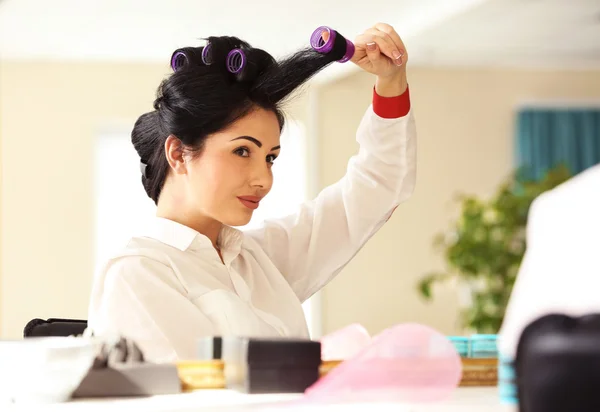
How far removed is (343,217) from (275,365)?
67 cm

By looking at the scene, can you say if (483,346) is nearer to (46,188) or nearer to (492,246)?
(492,246)

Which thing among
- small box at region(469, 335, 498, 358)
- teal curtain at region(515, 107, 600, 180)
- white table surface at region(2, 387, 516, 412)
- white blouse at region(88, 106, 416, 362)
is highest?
teal curtain at region(515, 107, 600, 180)

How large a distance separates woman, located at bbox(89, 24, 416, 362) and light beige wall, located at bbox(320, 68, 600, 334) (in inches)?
179

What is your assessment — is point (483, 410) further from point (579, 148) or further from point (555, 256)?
point (579, 148)

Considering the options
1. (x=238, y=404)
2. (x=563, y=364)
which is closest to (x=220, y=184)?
(x=238, y=404)

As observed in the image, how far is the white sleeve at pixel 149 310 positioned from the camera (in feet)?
3.58

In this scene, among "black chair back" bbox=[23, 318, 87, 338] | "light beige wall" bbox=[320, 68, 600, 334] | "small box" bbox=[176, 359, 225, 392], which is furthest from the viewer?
"light beige wall" bbox=[320, 68, 600, 334]

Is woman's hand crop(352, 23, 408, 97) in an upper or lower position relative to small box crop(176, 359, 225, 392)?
upper

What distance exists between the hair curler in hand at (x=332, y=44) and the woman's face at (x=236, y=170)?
0.13 metres

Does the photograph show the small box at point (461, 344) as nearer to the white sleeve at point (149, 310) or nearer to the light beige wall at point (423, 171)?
the white sleeve at point (149, 310)

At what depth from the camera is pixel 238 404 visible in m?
0.79

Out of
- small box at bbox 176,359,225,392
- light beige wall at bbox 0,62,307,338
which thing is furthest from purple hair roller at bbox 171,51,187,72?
light beige wall at bbox 0,62,307,338

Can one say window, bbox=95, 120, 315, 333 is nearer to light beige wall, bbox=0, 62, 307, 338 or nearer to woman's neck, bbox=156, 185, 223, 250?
light beige wall, bbox=0, 62, 307, 338

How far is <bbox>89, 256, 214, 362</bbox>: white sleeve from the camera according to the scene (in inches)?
43.0
